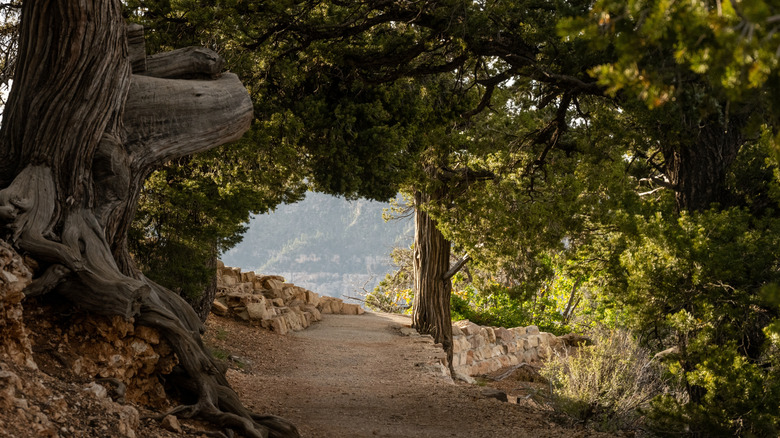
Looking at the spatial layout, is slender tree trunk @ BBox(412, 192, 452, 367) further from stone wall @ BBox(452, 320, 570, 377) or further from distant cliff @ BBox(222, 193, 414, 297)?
distant cliff @ BBox(222, 193, 414, 297)

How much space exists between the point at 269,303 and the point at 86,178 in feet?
40.9

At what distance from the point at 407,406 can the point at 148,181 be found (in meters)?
4.32

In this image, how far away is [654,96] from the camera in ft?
6.92

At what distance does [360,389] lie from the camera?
9.20m

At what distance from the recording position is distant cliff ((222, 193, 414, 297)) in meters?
154

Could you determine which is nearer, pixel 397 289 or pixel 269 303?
pixel 269 303

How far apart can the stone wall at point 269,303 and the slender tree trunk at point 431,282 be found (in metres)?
3.01

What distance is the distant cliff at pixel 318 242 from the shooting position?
506ft

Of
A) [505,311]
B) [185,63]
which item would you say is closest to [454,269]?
[505,311]

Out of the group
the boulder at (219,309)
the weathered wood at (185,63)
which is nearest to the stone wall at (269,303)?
the boulder at (219,309)

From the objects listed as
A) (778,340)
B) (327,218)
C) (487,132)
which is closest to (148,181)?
(487,132)

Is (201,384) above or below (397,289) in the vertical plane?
below

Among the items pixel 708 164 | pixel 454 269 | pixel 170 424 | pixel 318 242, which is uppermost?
pixel 318 242

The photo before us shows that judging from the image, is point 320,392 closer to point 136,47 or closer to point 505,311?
point 136,47
